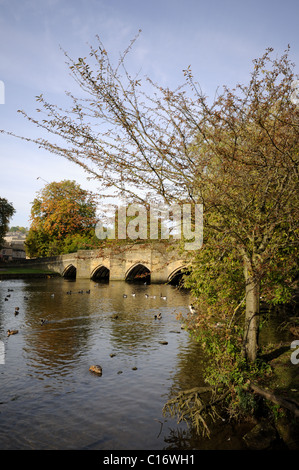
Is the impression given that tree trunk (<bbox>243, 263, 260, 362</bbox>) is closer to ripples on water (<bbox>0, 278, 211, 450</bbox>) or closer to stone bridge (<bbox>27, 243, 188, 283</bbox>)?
ripples on water (<bbox>0, 278, 211, 450</bbox>)

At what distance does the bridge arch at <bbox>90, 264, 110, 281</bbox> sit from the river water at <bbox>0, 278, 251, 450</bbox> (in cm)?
3464

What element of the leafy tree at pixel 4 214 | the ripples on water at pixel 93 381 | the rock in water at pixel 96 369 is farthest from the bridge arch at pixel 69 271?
the rock in water at pixel 96 369

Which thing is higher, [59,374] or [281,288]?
[281,288]

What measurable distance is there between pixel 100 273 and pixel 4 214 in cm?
1922

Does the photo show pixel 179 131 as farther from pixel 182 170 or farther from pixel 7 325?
pixel 7 325

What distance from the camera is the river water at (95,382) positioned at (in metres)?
8.19

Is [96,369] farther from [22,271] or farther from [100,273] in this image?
[22,271]

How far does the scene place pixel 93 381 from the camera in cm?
1154

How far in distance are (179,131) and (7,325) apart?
17.0 metres

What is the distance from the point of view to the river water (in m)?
8.19

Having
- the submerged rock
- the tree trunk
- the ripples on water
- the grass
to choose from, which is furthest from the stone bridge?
the submerged rock

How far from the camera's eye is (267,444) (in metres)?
7.36

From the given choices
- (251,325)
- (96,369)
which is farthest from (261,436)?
(96,369)
